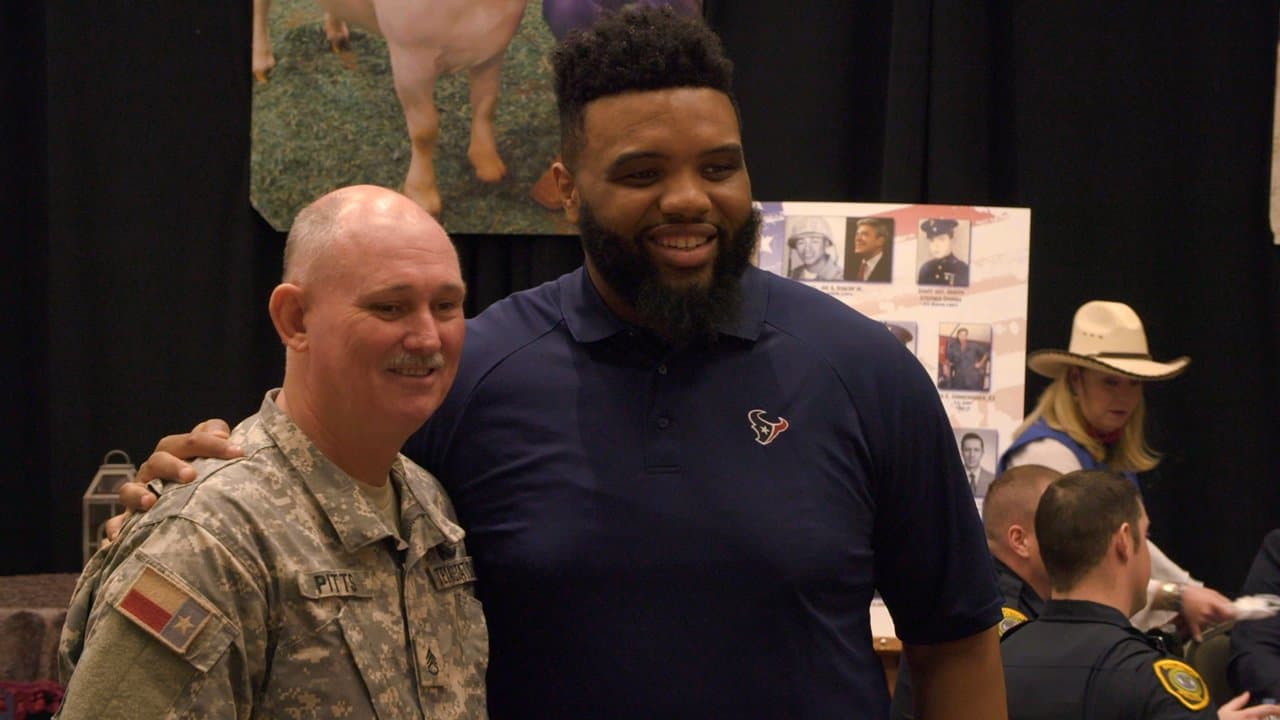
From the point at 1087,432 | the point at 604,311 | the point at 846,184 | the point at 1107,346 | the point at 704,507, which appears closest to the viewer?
the point at 704,507

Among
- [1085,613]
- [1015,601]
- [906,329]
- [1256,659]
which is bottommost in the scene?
[1256,659]

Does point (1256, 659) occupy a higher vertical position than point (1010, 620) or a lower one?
lower

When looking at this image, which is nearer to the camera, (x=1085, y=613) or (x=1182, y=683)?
(x=1182, y=683)

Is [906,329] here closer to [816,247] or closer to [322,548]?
[816,247]

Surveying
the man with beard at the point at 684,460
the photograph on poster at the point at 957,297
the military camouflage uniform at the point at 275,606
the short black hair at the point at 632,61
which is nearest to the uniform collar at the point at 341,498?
the military camouflage uniform at the point at 275,606

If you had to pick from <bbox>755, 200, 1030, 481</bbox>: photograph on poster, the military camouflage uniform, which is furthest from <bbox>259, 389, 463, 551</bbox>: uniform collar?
<bbox>755, 200, 1030, 481</bbox>: photograph on poster

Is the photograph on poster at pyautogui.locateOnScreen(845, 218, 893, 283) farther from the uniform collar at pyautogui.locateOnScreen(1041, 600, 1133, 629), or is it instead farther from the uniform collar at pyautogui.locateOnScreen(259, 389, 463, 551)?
the uniform collar at pyautogui.locateOnScreen(259, 389, 463, 551)

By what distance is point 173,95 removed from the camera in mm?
5121

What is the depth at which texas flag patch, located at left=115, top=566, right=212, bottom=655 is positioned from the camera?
1361mm

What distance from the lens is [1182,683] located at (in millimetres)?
2553

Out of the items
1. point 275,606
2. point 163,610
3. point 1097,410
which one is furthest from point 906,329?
point 163,610

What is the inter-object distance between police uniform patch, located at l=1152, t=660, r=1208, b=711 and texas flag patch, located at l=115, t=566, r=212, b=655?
179 cm

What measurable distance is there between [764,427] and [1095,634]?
1.29 meters

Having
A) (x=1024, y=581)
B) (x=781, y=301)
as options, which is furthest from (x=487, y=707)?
(x=1024, y=581)
